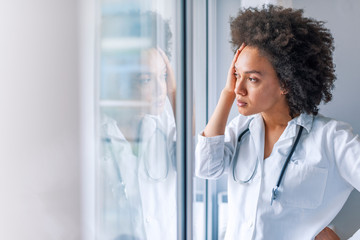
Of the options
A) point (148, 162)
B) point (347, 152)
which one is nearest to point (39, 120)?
point (148, 162)

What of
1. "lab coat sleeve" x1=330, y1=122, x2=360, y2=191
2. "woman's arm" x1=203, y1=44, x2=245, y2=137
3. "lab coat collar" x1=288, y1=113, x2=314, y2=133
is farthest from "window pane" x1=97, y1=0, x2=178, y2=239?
"lab coat sleeve" x1=330, y1=122, x2=360, y2=191

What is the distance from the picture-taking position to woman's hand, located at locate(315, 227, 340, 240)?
1007 millimetres

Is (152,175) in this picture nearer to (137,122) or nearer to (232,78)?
(137,122)

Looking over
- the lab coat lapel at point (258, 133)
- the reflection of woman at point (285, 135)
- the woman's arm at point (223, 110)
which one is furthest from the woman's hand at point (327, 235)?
the woman's arm at point (223, 110)

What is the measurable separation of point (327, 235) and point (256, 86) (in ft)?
1.56

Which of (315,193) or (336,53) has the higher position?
(336,53)

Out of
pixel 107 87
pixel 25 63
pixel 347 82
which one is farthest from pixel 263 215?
pixel 25 63

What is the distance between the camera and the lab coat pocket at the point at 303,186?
948mm

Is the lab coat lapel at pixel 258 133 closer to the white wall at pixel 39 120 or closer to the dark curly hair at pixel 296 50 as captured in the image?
the dark curly hair at pixel 296 50

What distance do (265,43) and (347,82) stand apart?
0.30 meters

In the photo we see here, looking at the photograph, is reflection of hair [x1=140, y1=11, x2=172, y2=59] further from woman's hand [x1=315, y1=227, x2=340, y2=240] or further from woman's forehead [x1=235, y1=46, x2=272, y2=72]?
woman's hand [x1=315, y1=227, x2=340, y2=240]

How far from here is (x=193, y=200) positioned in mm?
1143

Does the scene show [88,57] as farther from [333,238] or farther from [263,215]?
[333,238]

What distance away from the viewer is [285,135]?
0.99 m
